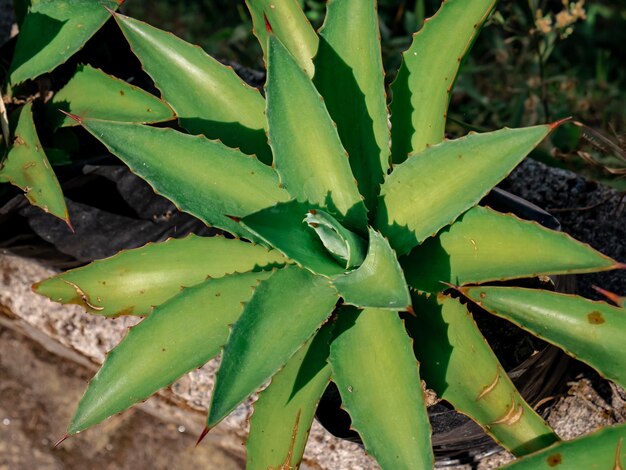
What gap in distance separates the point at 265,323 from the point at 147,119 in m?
0.47

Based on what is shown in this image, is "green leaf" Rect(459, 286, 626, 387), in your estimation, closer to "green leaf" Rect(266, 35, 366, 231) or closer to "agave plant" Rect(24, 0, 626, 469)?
"agave plant" Rect(24, 0, 626, 469)

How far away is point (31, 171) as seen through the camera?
1.27 meters

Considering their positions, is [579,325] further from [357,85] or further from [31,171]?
[31,171]

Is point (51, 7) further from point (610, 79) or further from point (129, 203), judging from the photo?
point (610, 79)

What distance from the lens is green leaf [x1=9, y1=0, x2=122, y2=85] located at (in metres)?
1.30

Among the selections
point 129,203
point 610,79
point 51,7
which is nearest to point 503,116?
point 610,79

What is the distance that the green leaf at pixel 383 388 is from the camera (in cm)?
97

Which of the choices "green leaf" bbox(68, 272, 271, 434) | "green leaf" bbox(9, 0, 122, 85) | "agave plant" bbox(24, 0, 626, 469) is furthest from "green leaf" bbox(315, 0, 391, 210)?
"green leaf" bbox(9, 0, 122, 85)

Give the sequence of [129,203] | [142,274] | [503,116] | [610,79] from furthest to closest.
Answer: [610,79]
[503,116]
[129,203]
[142,274]

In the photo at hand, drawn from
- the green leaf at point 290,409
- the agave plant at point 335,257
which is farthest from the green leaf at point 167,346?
the green leaf at point 290,409

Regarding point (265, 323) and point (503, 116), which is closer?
point (265, 323)

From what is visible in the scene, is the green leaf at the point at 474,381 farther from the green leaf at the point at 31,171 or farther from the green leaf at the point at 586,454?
the green leaf at the point at 31,171

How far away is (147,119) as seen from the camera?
4.19ft

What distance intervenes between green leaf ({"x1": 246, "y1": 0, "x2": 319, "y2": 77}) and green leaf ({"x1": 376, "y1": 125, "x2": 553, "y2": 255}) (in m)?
0.26
